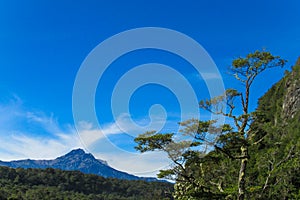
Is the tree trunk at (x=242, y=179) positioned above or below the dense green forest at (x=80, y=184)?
below

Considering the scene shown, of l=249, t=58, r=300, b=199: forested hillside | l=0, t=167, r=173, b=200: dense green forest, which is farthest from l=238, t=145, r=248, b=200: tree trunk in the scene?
l=0, t=167, r=173, b=200: dense green forest

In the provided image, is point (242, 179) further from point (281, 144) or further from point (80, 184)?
point (80, 184)

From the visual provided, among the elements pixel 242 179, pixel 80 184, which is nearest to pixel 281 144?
pixel 242 179

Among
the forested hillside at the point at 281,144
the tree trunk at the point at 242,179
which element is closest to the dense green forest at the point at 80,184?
the forested hillside at the point at 281,144

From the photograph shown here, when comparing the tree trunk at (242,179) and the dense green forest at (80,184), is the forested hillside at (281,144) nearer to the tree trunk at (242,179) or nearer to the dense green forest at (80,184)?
the tree trunk at (242,179)

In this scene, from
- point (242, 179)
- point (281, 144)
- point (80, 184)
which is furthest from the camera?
point (80, 184)

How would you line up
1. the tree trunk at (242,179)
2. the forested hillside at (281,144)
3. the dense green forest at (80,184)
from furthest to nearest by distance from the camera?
the dense green forest at (80,184) < the forested hillside at (281,144) < the tree trunk at (242,179)

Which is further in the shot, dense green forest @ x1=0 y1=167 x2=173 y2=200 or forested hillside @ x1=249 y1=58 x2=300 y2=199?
dense green forest @ x1=0 y1=167 x2=173 y2=200

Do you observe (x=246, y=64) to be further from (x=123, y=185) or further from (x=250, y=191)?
(x=123, y=185)

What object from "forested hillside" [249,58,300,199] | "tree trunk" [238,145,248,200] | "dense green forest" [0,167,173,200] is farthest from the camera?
"dense green forest" [0,167,173,200]

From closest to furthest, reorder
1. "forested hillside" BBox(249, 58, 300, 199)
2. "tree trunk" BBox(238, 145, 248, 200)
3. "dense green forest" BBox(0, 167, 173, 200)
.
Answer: "tree trunk" BBox(238, 145, 248, 200) < "forested hillside" BBox(249, 58, 300, 199) < "dense green forest" BBox(0, 167, 173, 200)

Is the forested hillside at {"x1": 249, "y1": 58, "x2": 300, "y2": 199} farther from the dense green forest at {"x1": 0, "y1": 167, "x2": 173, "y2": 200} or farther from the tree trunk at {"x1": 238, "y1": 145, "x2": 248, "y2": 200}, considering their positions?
the dense green forest at {"x1": 0, "y1": 167, "x2": 173, "y2": 200}

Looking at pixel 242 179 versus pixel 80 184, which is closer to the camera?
pixel 242 179

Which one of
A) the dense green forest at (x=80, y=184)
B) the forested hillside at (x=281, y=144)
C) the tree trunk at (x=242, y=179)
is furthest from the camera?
the dense green forest at (x=80, y=184)
